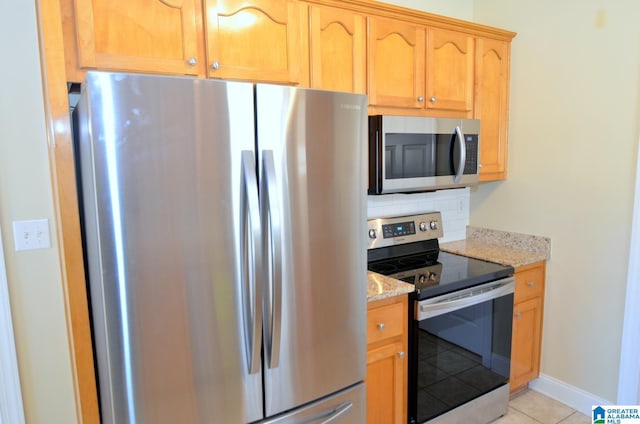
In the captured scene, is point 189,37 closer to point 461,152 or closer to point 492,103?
point 461,152

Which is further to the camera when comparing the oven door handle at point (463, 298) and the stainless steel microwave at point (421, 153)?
the stainless steel microwave at point (421, 153)

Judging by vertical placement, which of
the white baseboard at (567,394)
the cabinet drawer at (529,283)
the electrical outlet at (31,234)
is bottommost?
the white baseboard at (567,394)

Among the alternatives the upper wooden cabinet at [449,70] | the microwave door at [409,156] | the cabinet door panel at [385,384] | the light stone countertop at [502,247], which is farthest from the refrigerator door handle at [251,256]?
the light stone countertop at [502,247]

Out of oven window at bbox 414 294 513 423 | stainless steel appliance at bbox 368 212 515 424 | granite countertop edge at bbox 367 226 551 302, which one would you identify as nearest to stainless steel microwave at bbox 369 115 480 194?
stainless steel appliance at bbox 368 212 515 424

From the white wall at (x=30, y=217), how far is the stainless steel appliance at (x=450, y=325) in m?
1.49

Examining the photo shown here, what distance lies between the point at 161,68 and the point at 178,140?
510 millimetres

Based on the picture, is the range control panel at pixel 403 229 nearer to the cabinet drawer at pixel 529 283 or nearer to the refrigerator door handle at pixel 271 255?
the cabinet drawer at pixel 529 283

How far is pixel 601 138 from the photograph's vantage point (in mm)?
2264

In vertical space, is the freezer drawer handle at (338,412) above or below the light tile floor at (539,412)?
above

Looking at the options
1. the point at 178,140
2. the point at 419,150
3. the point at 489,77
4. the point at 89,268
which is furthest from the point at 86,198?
the point at 489,77

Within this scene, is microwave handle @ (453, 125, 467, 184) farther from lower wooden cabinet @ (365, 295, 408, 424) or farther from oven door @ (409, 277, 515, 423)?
lower wooden cabinet @ (365, 295, 408, 424)

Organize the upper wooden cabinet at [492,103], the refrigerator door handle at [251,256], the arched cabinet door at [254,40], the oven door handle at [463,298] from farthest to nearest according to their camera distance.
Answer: the upper wooden cabinet at [492,103], the oven door handle at [463,298], the arched cabinet door at [254,40], the refrigerator door handle at [251,256]

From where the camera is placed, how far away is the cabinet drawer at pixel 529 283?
2445mm

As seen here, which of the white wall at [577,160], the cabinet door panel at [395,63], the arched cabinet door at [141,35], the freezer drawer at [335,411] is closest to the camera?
the arched cabinet door at [141,35]
